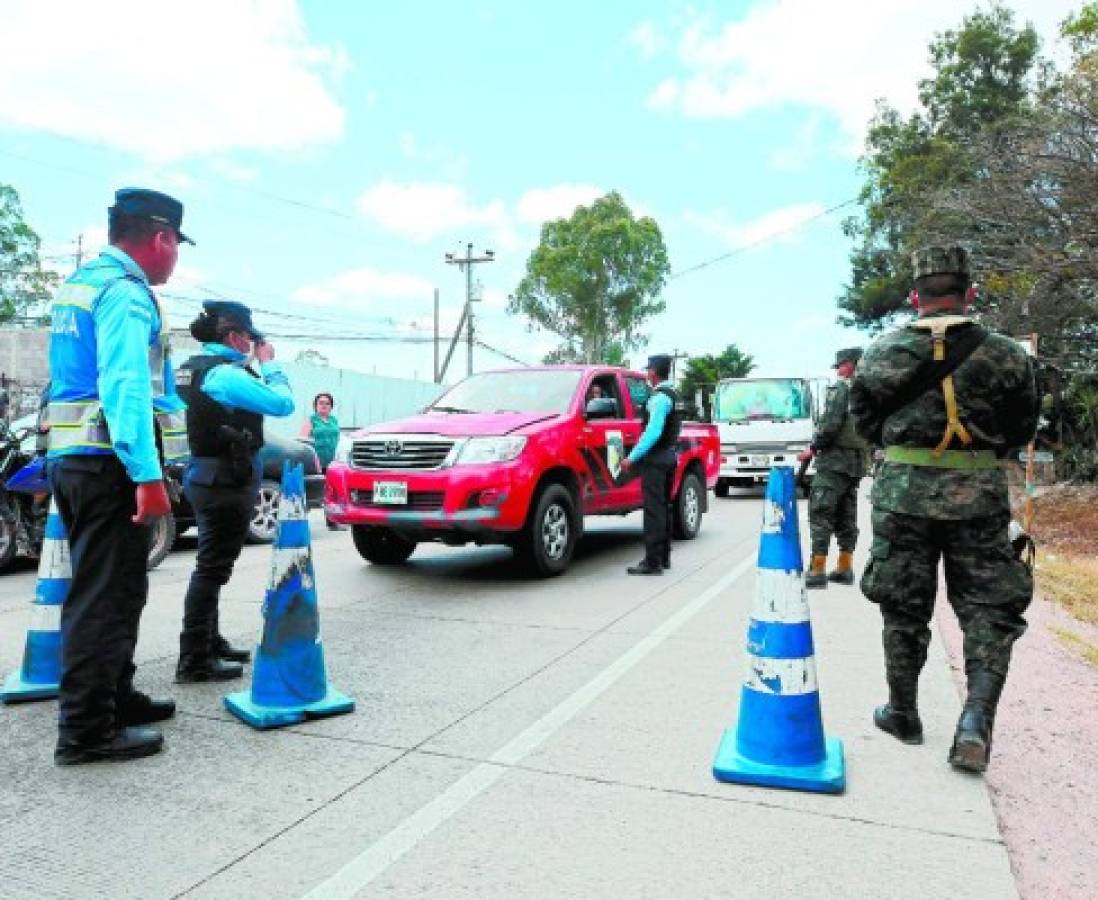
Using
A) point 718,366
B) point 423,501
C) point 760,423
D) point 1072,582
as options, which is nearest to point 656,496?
point 423,501

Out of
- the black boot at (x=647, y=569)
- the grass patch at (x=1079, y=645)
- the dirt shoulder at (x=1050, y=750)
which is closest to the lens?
the dirt shoulder at (x=1050, y=750)

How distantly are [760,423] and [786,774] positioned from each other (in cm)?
1447

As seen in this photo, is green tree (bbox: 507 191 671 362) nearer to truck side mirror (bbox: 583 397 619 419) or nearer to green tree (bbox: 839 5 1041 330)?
green tree (bbox: 839 5 1041 330)

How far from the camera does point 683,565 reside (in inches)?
330

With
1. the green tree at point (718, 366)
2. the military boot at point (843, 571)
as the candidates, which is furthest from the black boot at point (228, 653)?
the green tree at point (718, 366)

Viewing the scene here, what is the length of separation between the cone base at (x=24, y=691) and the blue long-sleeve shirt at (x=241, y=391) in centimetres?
156

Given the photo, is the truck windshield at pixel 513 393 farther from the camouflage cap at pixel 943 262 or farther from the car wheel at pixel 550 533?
the camouflage cap at pixel 943 262

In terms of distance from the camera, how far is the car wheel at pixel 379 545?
804 cm

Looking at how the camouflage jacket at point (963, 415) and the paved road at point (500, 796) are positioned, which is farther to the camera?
the camouflage jacket at point (963, 415)

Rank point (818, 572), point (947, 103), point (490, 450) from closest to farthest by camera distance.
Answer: point (490, 450), point (818, 572), point (947, 103)

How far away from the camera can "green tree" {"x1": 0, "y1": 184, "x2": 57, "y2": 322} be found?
40.5 meters

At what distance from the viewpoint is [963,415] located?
342 cm

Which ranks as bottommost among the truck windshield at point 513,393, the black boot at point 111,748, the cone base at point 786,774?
the cone base at point 786,774

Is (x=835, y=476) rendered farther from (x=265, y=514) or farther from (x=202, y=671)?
(x=265, y=514)
